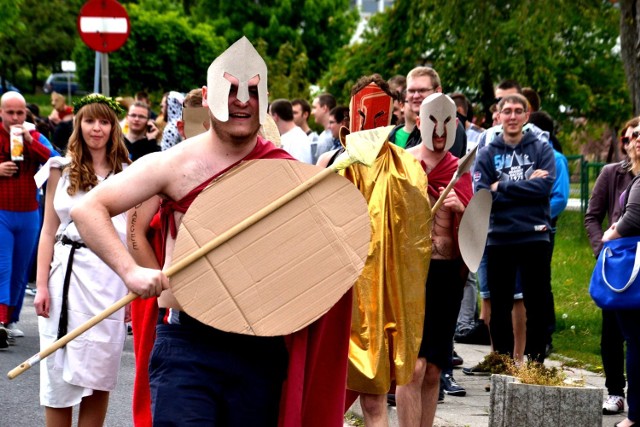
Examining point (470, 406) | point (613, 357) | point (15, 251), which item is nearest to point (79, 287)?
point (470, 406)

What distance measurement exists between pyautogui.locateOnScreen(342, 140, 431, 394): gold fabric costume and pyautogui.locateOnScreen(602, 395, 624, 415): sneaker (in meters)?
2.27

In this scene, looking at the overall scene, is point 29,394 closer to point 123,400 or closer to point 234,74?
point 123,400

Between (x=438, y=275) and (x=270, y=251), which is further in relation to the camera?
(x=438, y=275)

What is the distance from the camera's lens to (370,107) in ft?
22.0

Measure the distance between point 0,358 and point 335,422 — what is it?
5735 mm

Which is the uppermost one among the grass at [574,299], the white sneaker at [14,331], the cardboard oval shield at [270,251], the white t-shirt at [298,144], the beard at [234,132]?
the beard at [234,132]

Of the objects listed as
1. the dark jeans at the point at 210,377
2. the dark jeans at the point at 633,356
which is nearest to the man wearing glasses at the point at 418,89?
the dark jeans at the point at 633,356

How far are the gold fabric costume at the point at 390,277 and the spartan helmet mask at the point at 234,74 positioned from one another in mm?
1806

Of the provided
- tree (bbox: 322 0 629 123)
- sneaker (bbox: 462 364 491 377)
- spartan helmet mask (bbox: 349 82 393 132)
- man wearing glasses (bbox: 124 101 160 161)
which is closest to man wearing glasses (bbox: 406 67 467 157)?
spartan helmet mask (bbox: 349 82 393 132)

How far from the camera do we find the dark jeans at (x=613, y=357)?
843cm

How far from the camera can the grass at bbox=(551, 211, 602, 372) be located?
10.6m

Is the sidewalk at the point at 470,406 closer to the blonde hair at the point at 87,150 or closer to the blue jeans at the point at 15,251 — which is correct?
the blonde hair at the point at 87,150

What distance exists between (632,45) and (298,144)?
4206 millimetres

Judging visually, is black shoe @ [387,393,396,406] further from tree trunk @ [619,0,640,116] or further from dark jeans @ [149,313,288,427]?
tree trunk @ [619,0,640,116]
